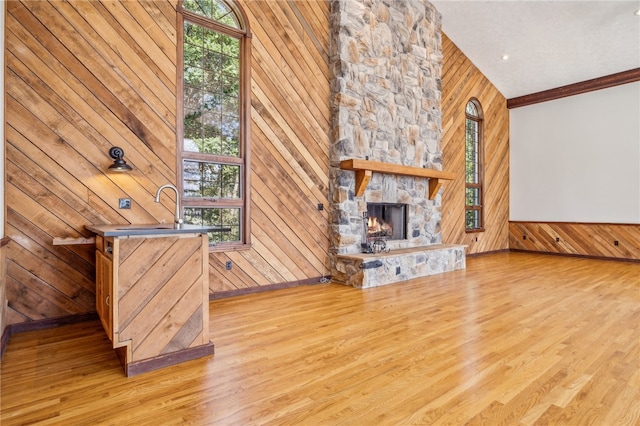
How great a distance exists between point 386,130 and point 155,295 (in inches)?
172

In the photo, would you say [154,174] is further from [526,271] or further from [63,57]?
[526,271]

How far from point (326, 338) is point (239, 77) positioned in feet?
10.6

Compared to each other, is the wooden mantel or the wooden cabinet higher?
the wooden mantel

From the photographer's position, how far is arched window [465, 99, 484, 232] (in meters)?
7.89

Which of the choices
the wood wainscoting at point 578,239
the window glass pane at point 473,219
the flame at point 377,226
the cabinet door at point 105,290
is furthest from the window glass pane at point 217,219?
the wood wainscoting at point 578,239

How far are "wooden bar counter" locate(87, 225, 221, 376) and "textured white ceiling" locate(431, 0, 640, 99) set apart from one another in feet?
20.7

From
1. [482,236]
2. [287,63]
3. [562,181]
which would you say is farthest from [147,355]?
[562,181]

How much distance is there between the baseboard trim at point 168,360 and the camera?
228 cm

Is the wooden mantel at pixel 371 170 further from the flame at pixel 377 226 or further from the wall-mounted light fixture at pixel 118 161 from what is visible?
the wall-mounted light fixture at pixel 118 161

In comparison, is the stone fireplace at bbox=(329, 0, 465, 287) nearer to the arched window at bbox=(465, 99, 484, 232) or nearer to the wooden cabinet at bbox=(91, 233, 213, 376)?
the arched window at bbox=(465, 99, 484, 232)

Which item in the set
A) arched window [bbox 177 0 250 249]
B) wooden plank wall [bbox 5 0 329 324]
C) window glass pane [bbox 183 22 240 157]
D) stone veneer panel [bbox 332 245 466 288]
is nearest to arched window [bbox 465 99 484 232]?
stone veneer panel [bbox 332 245 466 288]

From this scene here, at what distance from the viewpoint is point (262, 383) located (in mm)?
2186

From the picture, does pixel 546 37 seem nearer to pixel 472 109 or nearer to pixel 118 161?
pixel 472 109

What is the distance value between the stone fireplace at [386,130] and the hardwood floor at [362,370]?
1338 millimetres
